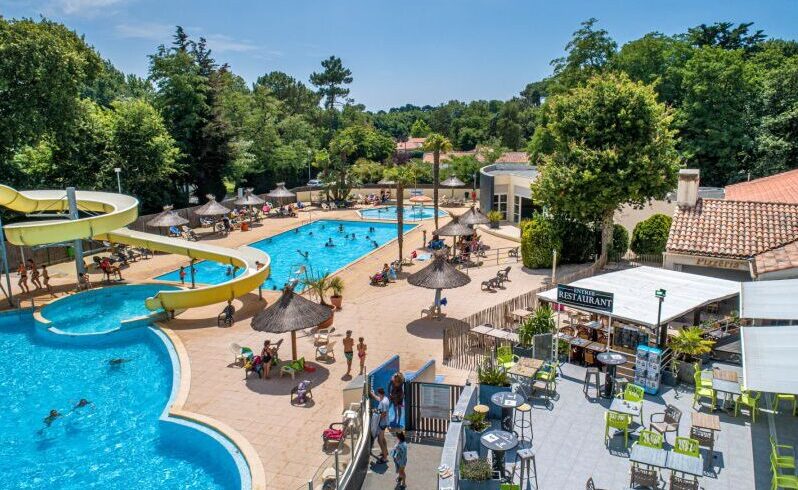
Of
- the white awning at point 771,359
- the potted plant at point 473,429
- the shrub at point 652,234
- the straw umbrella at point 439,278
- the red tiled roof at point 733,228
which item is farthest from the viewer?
the shrub at point 652,234

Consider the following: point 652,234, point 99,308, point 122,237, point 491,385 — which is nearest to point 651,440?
point 491,385

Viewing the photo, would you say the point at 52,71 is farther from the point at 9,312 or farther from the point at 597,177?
the point at 597,177

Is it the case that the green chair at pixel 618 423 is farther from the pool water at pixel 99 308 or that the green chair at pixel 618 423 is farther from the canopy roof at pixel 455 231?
the pool water at pixel 99 308

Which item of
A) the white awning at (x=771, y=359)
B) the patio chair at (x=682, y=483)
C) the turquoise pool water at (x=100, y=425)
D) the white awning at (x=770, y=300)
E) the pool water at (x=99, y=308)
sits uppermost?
the white awning at (x=770, y=300)

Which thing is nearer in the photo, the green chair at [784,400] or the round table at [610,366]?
the green chair at [784,400]

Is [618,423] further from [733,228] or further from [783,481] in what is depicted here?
[733,228]

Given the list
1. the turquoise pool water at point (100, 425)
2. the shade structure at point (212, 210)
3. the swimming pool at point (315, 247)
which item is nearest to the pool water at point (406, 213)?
the swimming pool at point (315, 247)

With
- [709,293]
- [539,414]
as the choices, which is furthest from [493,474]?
[709,293]

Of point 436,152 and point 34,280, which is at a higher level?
point 436,152
